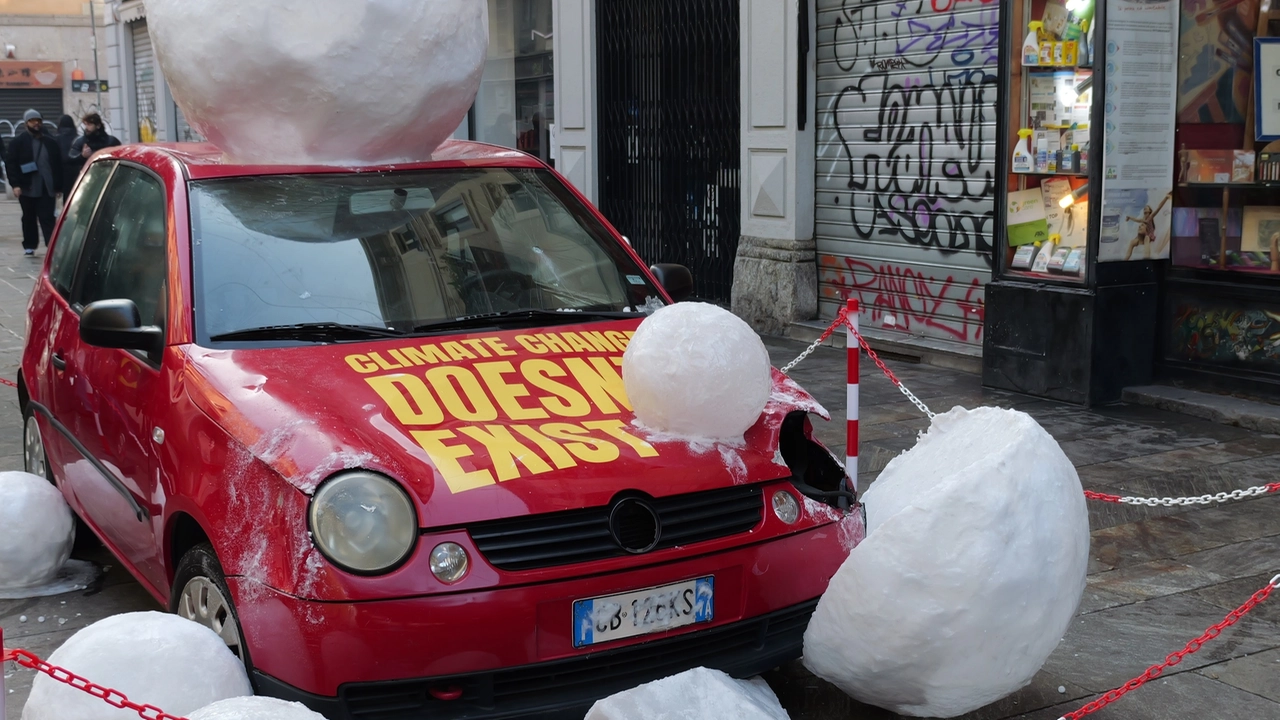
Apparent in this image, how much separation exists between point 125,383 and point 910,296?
272 inches

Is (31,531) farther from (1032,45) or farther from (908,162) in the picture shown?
(908,162)

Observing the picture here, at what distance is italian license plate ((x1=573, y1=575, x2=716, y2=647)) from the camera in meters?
3.25

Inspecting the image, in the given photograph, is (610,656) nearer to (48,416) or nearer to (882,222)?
(48,416)

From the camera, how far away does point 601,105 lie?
13508mm

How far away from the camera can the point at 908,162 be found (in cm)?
1002

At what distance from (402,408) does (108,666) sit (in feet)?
3.13

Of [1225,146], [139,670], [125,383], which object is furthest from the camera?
[1225,146]

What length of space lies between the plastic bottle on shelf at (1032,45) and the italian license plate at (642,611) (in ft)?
18.6

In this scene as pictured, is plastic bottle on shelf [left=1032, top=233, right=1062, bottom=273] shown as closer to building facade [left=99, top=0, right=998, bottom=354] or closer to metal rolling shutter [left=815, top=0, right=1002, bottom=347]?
metal rolling shutter [left=815, top=0, right=1002, bottom=347]

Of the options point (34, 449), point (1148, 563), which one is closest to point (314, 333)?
point (34, 449)

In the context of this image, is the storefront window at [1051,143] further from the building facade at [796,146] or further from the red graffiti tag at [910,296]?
the building facade at [796,146]

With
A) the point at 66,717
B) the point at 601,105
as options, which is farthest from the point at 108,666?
the point at 601,105

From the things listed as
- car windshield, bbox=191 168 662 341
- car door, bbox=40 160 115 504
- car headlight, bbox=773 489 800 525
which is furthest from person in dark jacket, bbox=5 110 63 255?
car headlight, bbox=773 489 800 525

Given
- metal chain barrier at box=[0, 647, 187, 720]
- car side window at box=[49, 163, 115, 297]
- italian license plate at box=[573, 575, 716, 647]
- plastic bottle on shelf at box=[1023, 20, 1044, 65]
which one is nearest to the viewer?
metal chain barrier at box=[0, 647, 187, 720]
